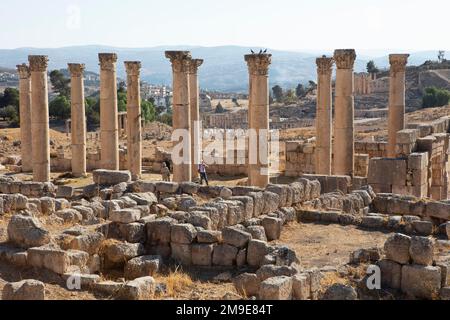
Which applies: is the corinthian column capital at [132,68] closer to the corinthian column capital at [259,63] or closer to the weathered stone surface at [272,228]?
the corinthian column capital at [259,63]

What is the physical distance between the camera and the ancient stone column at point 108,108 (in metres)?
34.5

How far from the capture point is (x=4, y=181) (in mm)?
25156

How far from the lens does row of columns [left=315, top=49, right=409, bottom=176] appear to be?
29.5 meters

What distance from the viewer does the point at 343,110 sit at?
97.3 feet

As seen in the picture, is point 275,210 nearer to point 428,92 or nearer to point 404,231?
point 404,231

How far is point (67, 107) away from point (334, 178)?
58573 mm

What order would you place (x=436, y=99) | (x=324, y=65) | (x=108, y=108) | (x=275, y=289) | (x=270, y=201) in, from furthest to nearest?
(x=436, y=99), (x=108, y=108), (x=324, y=65), (x=270, y=201), (x=275, y=289)

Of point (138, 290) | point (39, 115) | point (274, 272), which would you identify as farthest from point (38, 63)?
point (274, 272)

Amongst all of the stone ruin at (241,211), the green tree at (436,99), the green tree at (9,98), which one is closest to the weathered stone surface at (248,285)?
the stone ruin at (241,211)

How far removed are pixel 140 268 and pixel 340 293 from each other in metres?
4.91

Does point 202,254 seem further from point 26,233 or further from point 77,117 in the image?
point 77,117

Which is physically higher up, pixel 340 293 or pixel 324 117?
pixel 324 117

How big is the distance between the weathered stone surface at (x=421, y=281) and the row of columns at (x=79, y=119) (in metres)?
21.0
